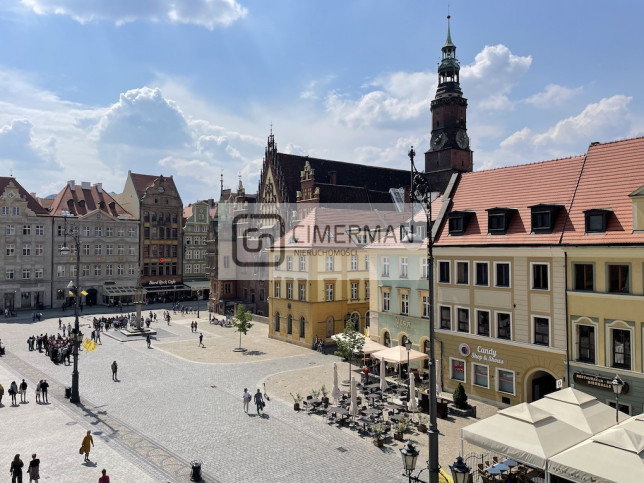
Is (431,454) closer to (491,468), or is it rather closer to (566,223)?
(491,468)

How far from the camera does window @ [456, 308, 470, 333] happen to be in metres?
28.8

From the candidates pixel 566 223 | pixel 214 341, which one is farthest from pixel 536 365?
pixel 214 341

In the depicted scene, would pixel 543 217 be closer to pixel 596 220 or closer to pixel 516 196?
pixel 596 220

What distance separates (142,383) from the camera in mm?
32406

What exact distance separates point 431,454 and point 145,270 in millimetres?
77383

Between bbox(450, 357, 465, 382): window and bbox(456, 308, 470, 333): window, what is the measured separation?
6.39 ft

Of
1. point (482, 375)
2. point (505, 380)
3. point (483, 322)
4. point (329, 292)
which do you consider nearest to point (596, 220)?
point (483, 322)

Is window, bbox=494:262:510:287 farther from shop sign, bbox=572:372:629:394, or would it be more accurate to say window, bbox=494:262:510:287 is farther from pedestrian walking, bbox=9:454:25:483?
pedestrian walking, bbox=9:454:25:483

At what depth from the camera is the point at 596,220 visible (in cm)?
2366

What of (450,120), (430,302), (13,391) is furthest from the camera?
(450,120)

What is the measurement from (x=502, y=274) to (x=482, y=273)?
126cm

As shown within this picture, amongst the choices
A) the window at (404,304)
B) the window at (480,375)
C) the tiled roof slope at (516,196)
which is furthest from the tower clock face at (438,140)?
the window at (480,375)

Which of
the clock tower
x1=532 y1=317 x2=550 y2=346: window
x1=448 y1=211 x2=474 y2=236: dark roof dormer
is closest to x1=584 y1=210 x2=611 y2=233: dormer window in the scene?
x1=532 y1=317 x2=550 y2=346: window

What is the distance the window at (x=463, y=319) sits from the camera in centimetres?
2878
